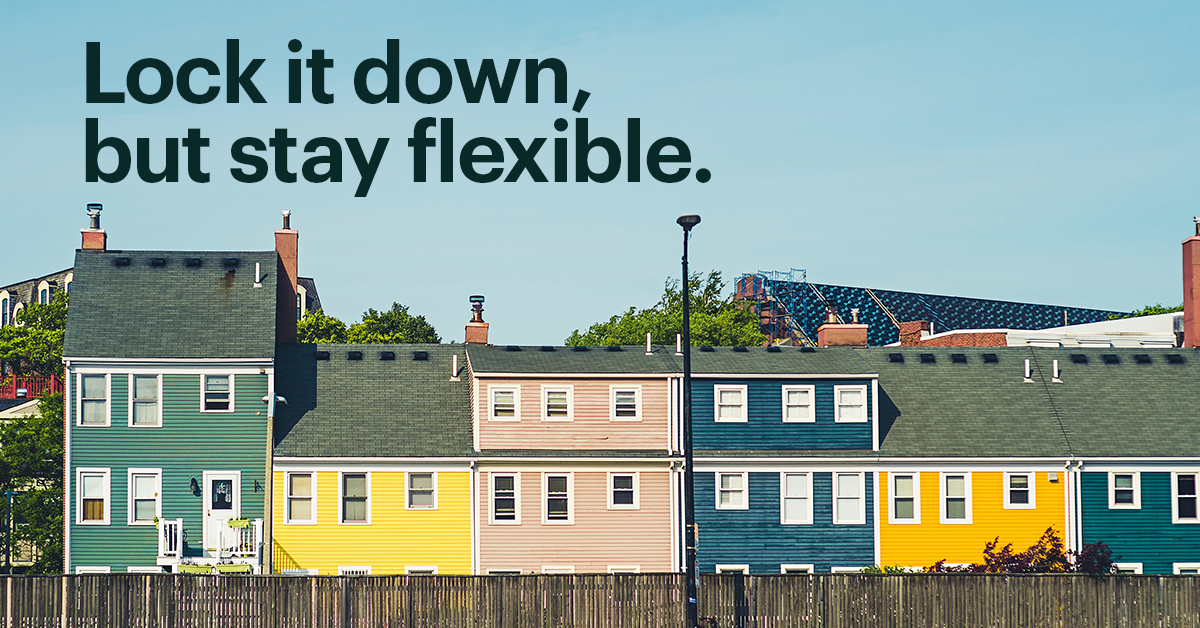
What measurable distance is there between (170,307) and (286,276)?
15.4 ft

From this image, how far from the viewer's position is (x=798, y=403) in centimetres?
4719

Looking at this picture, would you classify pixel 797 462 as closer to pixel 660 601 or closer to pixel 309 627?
pixel 660 601

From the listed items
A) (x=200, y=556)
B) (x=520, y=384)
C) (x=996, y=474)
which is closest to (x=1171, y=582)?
(x=996, y=474)

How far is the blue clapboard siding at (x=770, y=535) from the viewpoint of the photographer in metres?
46.2

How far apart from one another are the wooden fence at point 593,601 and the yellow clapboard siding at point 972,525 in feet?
36.5

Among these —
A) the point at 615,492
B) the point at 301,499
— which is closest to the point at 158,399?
the point at 301,499

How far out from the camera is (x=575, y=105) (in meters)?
35.2

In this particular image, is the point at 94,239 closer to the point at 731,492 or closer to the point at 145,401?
the point at 145,401

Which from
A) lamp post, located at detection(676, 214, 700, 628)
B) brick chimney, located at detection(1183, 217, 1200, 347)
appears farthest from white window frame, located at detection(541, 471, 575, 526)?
brick chimney, located at detection(1183, 217, 1200, 347)

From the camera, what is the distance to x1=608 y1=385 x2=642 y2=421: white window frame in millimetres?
46656

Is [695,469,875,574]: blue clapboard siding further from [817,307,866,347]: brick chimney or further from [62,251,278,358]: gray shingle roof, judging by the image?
[62,251,278,358]: gray shingle roof

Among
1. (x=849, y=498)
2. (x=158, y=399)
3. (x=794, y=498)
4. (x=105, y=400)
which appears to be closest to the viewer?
(x=105, y=400)

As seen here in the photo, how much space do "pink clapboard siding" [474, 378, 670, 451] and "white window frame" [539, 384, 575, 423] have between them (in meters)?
0.03

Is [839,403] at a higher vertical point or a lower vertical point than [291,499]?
higher
